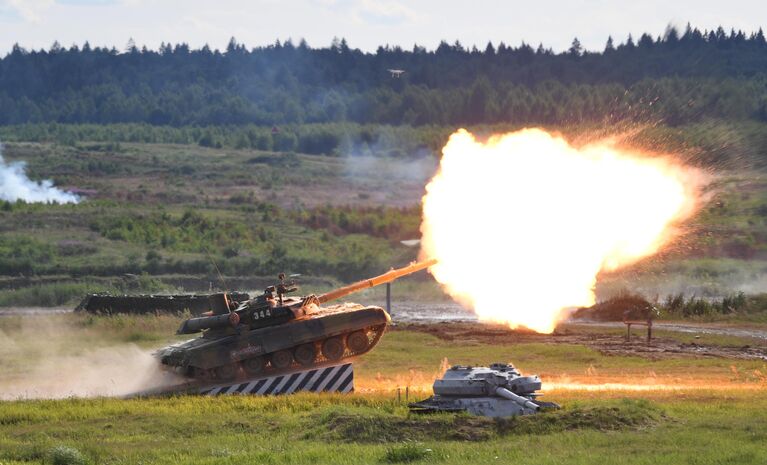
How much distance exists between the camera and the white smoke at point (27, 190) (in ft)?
318

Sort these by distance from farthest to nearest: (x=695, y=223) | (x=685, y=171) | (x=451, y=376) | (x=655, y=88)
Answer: (x=655, y=88) < (x=695, y=223) < (x=685, y=171) < (x=451, y=376)

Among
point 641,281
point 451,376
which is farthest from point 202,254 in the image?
point 451,376

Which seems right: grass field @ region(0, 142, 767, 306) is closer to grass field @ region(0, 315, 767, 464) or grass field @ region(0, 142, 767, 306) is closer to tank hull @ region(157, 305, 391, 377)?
tank hull @ region(157, 305, 391, 377)

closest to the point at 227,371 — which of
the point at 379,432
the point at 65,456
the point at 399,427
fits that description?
the point at 399,427

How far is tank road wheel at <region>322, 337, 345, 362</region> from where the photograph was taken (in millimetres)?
35125

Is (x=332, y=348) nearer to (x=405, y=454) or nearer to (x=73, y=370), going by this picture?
(x=73, y=370)

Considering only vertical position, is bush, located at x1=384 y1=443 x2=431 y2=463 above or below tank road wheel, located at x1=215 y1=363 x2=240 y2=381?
below

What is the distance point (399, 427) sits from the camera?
2553 centimetres

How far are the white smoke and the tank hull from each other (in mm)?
63080

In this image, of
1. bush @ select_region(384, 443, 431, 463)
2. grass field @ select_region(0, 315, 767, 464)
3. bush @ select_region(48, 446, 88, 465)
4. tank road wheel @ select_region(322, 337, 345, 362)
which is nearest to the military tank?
tank road wheel @ select_region(322, 337, 345, 362)

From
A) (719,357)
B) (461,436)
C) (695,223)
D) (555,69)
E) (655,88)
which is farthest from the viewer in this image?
(555,69)

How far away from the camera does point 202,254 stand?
78.6m

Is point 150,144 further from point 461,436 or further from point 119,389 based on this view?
point 461,436

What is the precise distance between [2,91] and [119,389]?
164 m
